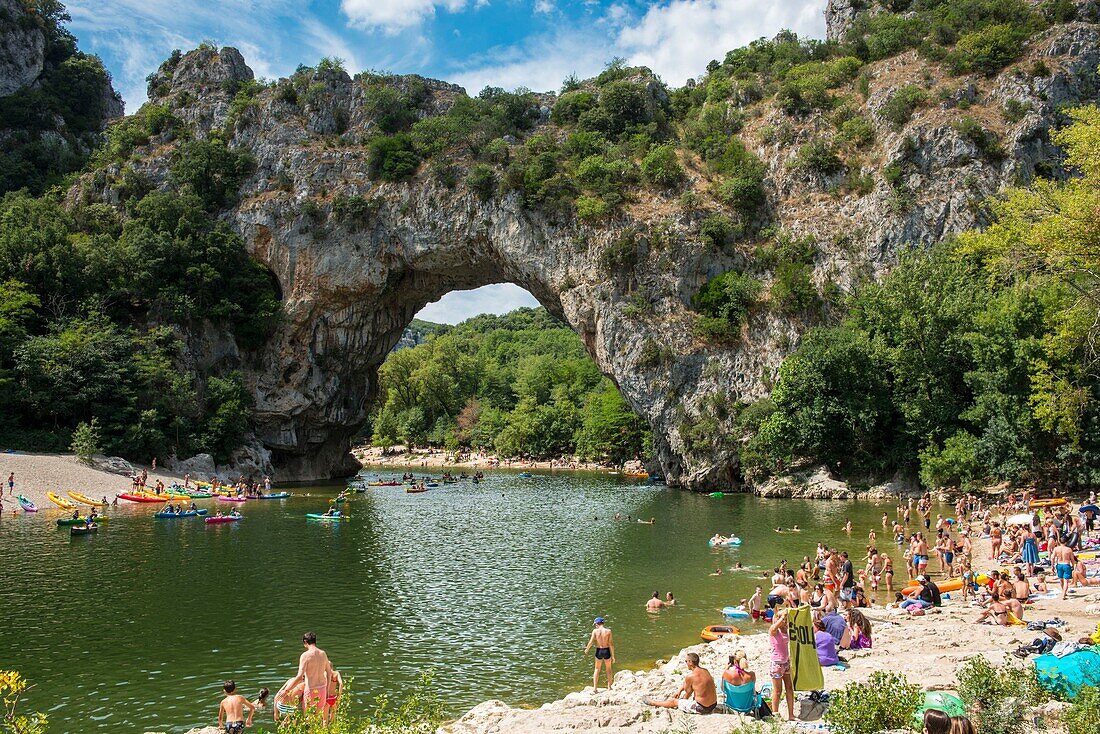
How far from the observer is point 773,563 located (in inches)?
Answer: 910

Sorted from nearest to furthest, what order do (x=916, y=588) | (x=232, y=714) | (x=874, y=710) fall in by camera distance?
(x=874, y=710)
(x=232, y=714)
(x=916, y=588)

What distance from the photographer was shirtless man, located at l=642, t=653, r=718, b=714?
992cm

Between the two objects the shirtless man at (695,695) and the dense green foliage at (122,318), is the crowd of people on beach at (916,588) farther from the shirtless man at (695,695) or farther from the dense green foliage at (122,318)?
the dense green foliage at (122,318)

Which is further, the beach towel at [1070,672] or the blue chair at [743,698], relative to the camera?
the blue chair at [743,698]

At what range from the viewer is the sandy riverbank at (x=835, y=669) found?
9453 millimetres

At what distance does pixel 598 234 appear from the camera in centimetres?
5034

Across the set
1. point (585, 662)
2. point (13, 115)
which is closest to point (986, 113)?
point (585, 662)

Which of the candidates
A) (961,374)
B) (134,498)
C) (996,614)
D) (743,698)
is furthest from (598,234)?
(743,698)

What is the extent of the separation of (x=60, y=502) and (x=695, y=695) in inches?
1461

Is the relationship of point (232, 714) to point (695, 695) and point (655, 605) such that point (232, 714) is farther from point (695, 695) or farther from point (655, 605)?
point (655, 605)

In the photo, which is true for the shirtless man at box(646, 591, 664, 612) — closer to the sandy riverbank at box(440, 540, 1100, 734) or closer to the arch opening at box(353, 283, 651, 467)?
the sandy riverbank at box(440, 540, 1100, 734)

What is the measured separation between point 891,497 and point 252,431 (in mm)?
45296

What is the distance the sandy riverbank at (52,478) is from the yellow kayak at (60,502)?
0.37 m

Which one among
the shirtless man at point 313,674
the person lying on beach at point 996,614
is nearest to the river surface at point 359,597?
the shirtless man at point 313,674
